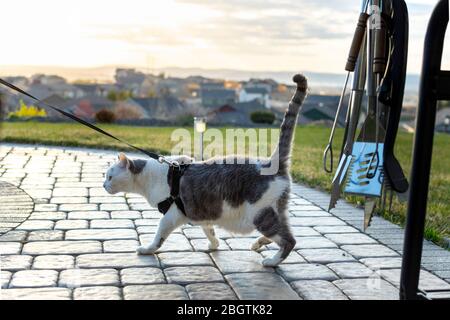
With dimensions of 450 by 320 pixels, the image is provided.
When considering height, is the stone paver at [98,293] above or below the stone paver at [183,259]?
above

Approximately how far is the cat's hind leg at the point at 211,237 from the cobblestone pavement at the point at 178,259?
7 centimetres

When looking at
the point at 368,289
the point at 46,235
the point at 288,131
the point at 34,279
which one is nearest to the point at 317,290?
the point at 368,289

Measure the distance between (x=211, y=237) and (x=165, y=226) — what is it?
41 centimetres

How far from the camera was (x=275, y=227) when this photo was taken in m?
3.92

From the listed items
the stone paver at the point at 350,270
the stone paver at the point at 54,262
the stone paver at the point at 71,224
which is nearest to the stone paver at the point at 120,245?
the stone paver at the point at 54,262

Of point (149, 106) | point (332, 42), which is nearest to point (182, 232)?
point (332, 42)

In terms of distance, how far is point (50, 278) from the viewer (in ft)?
12.0

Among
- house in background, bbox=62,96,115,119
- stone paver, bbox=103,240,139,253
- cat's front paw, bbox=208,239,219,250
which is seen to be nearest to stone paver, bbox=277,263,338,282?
cat's front paw, bbox=208,239,219,250

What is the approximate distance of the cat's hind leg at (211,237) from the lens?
438 cm

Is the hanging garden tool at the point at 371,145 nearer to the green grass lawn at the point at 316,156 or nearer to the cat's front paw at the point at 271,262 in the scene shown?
the cat's front paw at the point at 271,262

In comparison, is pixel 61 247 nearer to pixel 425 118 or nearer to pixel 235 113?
pixel 425 118

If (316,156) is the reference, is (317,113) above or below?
above

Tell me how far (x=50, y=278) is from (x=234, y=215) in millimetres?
1347

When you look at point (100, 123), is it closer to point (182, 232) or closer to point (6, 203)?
point (6, 203)
